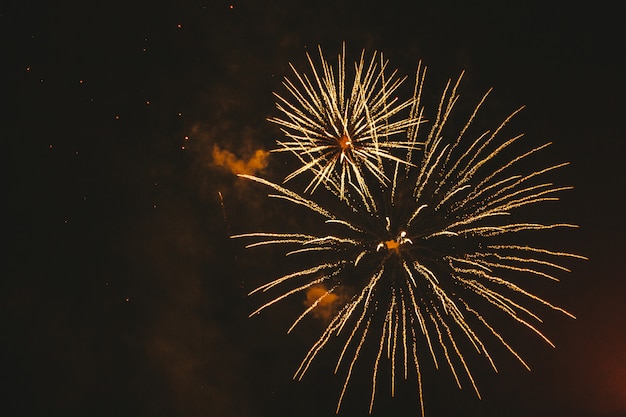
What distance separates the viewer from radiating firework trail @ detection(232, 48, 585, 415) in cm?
409

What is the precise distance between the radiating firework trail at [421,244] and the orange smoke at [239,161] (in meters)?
0.10

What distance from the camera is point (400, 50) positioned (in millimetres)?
4402

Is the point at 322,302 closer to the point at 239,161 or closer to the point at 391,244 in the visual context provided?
the point at 391,244

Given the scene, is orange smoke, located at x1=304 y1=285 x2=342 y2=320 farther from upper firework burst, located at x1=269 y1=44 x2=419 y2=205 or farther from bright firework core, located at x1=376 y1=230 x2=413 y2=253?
upper firework burst, located at x1=269 y1=44 x2=419 y2=205

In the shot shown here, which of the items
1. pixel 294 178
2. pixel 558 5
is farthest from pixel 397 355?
pixel 558 5

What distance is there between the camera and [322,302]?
446 cm

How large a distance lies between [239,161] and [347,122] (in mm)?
1263

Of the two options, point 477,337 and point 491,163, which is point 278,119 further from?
point 477,337

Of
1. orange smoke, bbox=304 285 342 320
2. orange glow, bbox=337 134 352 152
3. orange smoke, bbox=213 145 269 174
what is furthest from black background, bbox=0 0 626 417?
orange glow, bbox=337 134 352 152

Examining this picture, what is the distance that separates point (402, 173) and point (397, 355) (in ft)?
5.75

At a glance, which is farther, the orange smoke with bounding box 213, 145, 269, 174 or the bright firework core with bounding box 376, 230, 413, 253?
the orange smoke with bounding box 213, 145, 269, 174

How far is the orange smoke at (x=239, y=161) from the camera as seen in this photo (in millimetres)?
4477

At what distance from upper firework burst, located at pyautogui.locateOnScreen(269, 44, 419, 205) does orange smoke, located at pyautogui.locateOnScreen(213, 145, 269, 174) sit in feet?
0.96

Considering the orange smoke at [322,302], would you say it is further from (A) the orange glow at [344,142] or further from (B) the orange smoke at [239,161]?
(A) the orange glow at [344,142]
